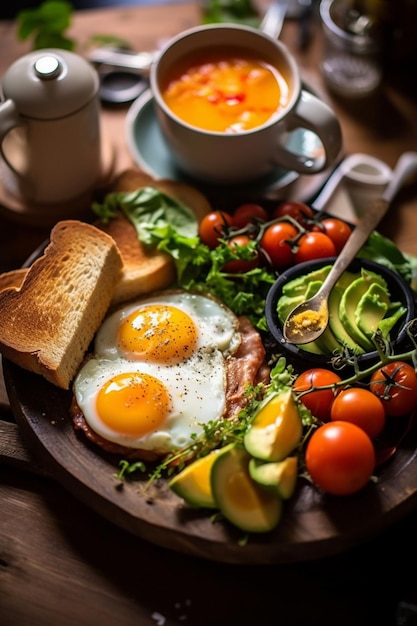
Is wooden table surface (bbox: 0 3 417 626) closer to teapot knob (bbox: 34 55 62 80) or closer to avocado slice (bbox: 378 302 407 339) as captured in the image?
avocado slice (bbox: 378 302 407 339)

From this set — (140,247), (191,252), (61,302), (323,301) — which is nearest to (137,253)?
(140,247)

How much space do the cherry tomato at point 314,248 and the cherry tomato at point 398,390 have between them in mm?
574

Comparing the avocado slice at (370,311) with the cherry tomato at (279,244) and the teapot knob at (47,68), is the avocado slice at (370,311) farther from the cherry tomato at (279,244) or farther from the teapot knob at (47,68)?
the teapot knob at (47,68)

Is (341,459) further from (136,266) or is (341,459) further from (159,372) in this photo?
(136,266)

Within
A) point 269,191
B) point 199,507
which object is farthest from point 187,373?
point 269,191

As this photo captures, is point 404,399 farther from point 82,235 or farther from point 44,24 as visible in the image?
point 44,24

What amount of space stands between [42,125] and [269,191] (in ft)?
3.38

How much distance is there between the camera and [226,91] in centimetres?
329

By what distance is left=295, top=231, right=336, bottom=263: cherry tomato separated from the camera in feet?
9.41

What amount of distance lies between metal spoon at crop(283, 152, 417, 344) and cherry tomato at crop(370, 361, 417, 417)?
0.26 metres

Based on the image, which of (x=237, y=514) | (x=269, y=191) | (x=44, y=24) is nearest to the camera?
(x=237, y=514)

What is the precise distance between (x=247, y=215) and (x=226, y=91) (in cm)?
65

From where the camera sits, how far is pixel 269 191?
3357 mm

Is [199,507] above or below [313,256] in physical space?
below
